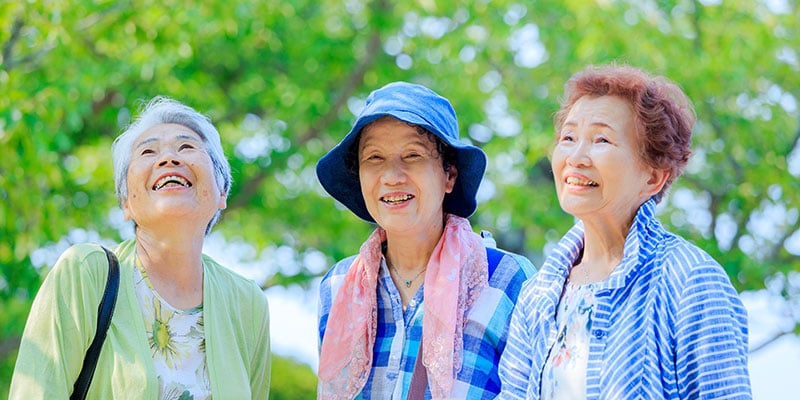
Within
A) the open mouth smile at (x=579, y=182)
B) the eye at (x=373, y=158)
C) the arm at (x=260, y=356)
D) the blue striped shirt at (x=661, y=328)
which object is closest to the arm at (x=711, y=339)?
Result: the blue striped shirt at (x=661, y=328)

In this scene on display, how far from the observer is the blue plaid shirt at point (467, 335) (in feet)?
9.89

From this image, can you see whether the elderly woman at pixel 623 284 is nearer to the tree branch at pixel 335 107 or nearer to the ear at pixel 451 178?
the ear at pixel 451 178

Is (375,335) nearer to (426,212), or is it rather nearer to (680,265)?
(426,212)

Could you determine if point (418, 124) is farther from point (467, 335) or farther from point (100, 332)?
point (100, 332)

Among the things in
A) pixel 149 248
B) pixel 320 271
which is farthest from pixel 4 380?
pixel 149 248

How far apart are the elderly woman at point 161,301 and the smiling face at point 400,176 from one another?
1.67 feet

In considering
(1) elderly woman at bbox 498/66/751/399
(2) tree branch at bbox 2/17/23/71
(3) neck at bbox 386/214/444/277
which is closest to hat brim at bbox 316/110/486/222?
(3) neck at bbox 386/214/444/277

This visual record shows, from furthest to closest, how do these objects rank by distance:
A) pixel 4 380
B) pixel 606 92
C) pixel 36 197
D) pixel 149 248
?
1. pixel 4 380
2. pixel 36 197
3. pixel 149 248
4. pixel 606 92

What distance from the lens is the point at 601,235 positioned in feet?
8.64

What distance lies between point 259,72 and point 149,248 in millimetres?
6241

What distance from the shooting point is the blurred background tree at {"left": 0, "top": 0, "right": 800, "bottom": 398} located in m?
7.32

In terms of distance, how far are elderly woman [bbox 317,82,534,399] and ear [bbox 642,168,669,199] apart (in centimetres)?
69

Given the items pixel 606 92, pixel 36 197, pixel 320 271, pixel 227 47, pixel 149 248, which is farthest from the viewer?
pixel 320 271

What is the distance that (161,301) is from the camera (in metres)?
3.05
